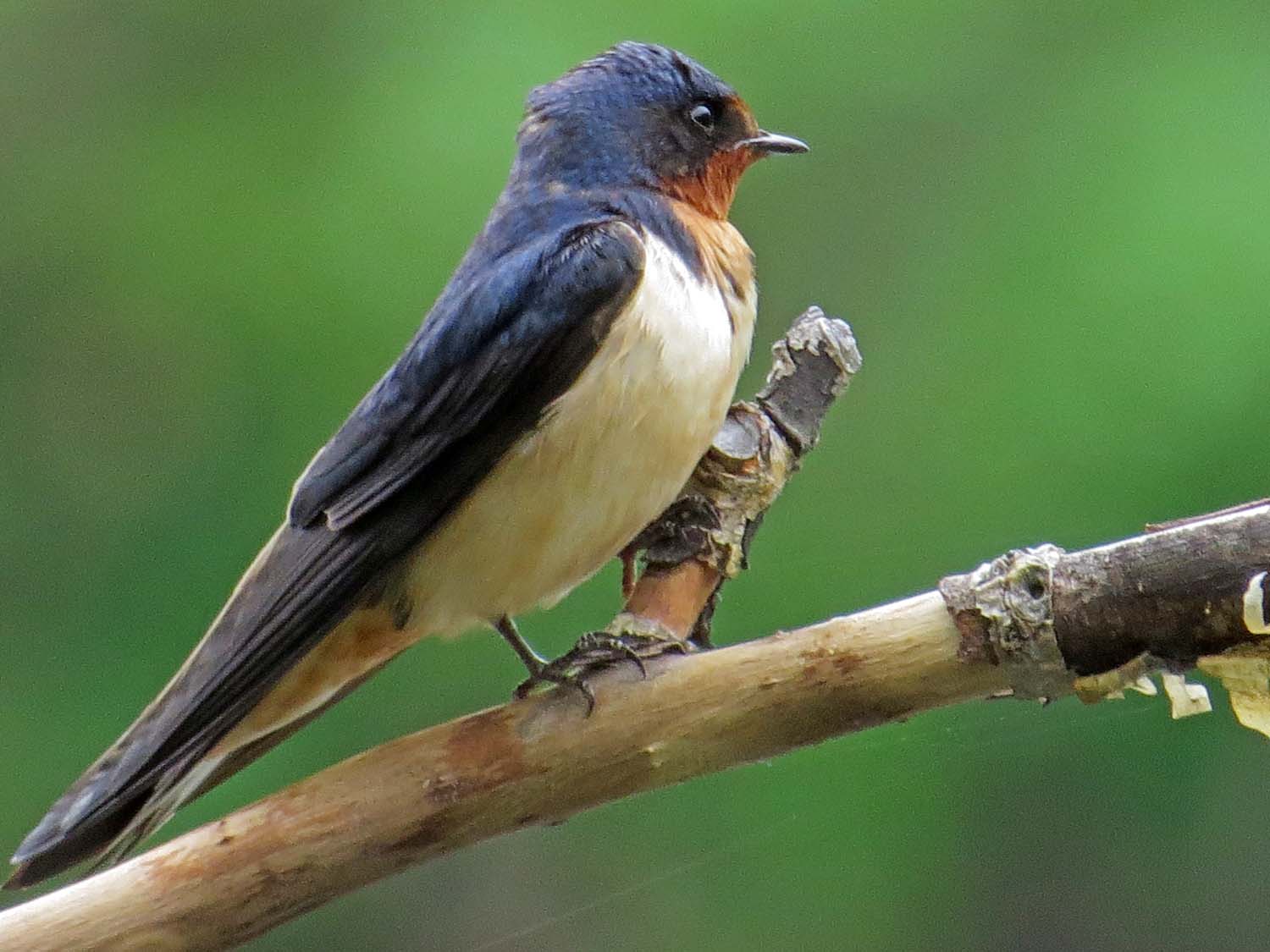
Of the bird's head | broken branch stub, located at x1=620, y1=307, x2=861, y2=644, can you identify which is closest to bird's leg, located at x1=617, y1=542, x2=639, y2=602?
broken branch stub, located at x1=620, y1=307, x2=861, y2=644

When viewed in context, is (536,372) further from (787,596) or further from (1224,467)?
(1224,467)

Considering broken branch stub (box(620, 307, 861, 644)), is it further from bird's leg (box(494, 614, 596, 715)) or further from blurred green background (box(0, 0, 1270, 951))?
blurred green background (box(0, 0, 1270, 951))

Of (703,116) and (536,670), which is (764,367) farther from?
(536,670)

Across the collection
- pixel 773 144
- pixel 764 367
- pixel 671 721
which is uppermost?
pixel 773 144

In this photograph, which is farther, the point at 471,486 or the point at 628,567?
the point at 628,567

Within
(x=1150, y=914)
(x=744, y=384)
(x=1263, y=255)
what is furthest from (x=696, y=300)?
(x=1150, y=914)

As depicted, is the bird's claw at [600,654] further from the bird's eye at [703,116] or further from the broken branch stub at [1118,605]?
the bird's eye at [703,116]

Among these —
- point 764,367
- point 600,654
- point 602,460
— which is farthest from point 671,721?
point 764,367
